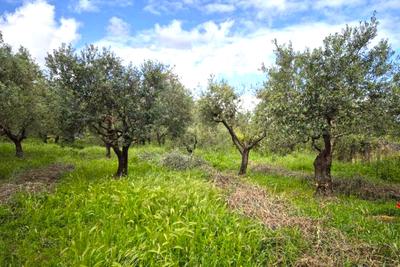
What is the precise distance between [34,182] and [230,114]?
14630 millimetres

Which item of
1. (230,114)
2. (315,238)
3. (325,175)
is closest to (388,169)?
(325,175)

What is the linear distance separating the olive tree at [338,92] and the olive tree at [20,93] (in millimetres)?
18097

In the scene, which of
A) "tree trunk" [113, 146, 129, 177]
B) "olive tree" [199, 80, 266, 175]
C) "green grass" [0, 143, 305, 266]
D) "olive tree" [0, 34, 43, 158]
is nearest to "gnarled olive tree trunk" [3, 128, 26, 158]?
"olive tree" [0, 34, 43, 158]

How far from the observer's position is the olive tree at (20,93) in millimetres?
22109

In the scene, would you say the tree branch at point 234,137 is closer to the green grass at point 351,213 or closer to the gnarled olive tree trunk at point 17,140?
the green grass at point 351,213

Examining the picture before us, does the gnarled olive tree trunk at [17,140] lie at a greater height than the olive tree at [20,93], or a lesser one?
lesser

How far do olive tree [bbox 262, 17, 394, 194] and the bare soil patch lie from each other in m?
12.4

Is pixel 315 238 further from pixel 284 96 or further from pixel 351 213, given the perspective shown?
pixel 284 96

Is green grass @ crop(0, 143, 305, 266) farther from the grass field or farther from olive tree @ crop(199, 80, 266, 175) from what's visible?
olive tree @ crop(199, 80, 266, 175)

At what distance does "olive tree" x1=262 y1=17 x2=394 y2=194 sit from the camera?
15898 mm

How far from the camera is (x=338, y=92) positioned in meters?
15.7

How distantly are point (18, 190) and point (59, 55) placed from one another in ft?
27.0

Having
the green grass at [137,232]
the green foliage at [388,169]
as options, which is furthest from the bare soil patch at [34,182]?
the green foliage at [388,169]

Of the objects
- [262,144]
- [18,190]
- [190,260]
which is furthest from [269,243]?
[262,144]
